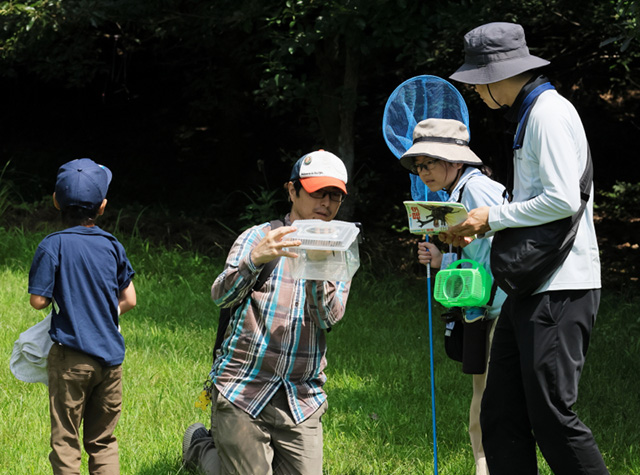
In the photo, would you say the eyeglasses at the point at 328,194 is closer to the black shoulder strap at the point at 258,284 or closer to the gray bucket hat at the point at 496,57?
the black shoulder strap at the point at 258,284

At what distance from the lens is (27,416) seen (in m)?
4.74

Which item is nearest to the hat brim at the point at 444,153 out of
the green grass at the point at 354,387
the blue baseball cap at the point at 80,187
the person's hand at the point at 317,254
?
the person's hand at the point at 317,254

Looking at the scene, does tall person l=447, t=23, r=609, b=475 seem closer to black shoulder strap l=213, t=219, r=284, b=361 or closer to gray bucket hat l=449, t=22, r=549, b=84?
gray bucket hat l=449, t=22, r=549, b=84

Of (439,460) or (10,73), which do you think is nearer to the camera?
(439,460)

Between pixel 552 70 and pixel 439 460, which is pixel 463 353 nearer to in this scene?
pixel 439 460

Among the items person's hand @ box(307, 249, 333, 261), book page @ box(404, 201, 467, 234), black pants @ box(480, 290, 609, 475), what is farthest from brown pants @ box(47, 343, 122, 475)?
black pants @ box(480, 290, 609, 475)

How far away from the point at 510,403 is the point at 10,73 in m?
10.9

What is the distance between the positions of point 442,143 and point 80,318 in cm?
179

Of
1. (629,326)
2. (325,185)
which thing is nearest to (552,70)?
(629,326)

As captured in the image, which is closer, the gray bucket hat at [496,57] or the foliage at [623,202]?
the gray bucket hat at [496,57]

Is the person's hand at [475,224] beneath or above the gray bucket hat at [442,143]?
beneath

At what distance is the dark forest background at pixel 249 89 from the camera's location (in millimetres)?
8289

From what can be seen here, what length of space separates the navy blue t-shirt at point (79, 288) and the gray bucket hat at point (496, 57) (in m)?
1.73

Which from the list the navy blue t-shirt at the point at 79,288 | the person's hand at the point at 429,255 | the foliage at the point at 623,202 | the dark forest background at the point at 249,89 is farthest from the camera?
the foliage at the point at 623,202
